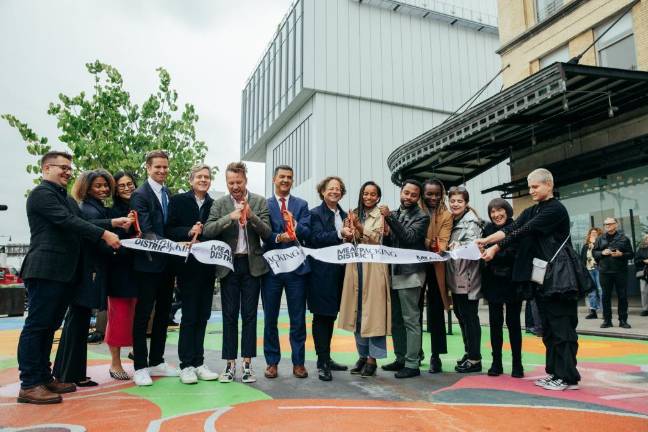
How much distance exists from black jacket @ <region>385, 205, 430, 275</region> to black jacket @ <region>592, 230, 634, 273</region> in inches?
229

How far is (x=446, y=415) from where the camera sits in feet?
10.8

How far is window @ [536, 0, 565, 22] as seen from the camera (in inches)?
598

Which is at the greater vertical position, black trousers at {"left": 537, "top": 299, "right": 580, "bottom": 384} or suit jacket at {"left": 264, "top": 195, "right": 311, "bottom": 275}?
suit jacket at {"left": 264, "top": 195, "right": 311, "bottom": 275}

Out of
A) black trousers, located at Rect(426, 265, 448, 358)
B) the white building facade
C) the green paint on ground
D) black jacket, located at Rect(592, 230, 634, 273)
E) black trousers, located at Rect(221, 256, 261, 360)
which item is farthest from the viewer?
the white building facade

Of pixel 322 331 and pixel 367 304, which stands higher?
pixel 367 304

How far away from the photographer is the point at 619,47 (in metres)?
12.9

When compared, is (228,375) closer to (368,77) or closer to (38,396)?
(38,396)

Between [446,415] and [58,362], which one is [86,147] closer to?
[58,362]

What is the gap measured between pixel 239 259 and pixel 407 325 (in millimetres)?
1867

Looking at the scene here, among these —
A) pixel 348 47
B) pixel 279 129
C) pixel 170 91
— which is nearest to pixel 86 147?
pixel 170 91

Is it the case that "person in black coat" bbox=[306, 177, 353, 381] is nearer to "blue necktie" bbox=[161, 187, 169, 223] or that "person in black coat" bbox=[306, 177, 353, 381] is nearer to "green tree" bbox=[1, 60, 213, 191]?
"blue necktie" bbox=[161, 187, 169, 223]

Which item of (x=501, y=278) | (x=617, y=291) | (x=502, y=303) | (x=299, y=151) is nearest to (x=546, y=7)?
(x=617, y=291)

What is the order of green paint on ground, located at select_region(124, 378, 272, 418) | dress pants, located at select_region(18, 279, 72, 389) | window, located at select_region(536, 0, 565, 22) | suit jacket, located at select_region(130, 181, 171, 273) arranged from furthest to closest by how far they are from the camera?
window, located at select_region(536, 0, 565, 22), suit jacket, located at select_region(130, 181, 171, 273), dress pants, located at select_region(18, 279, 72, 389), green paint on ground, located at select_region(124, 378, 272, 418)

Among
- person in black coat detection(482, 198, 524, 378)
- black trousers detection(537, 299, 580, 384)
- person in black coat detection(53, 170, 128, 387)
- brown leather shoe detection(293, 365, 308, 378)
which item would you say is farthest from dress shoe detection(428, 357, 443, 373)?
Answer: person in black coat detection(53, 170, 128, 387)
